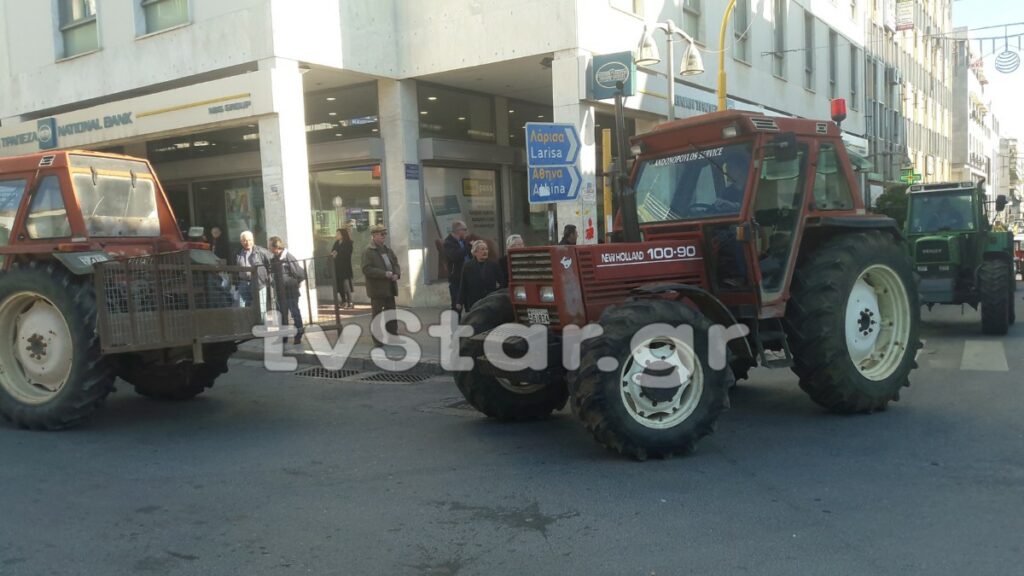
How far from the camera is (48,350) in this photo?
22.5 feet

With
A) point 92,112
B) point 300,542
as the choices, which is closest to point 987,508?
point 300,542

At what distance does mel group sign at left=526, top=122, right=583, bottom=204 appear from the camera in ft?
30.0

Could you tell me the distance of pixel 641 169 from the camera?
23.4 ft

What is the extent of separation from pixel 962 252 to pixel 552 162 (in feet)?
21.6

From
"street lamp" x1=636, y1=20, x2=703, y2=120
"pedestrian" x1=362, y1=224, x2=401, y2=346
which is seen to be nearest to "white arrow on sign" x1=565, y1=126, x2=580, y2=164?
"street lamp" x1=636, y1=20, x2=703, y2=120

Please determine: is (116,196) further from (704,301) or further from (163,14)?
(163,14)

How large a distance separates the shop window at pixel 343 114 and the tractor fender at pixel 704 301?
10877 millimetres

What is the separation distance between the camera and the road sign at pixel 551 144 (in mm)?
9102

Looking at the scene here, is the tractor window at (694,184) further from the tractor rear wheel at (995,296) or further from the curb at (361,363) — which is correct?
the tractor rear wheel at (995,296)

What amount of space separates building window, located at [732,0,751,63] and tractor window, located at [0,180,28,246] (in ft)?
52.2

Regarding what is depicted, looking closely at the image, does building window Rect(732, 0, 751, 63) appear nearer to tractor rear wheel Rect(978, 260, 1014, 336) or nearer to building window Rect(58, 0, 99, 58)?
tractor rear wheel Rect(978, 260, 1014, 336)

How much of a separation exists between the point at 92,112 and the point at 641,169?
1296cm

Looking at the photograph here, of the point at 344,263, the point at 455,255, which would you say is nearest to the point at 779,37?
the point at 344,263

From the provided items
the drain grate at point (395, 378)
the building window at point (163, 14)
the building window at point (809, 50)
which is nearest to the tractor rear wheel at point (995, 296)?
the drain grate at point (395, 378)
